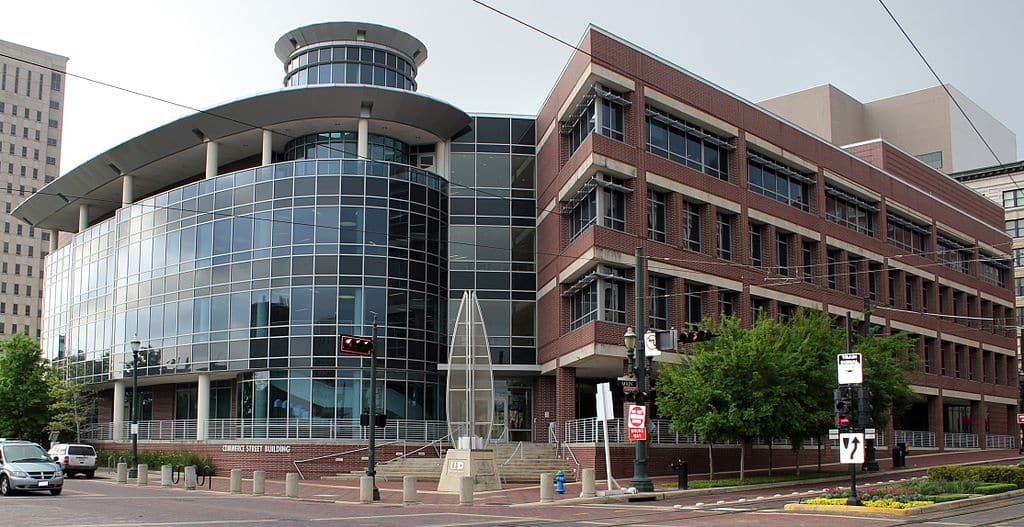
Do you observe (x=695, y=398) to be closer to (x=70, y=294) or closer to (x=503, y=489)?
(x=503, y=489)

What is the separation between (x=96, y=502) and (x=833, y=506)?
63.0 ft

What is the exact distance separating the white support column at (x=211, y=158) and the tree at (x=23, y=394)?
1718 centimetres

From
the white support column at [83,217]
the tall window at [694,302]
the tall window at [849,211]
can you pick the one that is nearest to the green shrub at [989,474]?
the tall window at [694,302]

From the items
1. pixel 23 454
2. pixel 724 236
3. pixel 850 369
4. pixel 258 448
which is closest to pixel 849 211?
pixel 724 236

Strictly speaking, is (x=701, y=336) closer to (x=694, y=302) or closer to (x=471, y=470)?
(x=471, y=470)

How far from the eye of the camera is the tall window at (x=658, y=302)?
40.5 m

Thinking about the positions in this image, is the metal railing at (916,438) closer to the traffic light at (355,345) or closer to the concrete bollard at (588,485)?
the concrete bollard at (588,485)

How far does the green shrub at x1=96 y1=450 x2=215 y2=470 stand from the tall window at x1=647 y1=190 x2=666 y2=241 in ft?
75.6

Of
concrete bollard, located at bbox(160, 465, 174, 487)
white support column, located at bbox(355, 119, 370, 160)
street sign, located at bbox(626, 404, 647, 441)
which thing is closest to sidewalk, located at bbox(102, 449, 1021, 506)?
concrete bollard, located at bbox(160, 465, 174, 487)

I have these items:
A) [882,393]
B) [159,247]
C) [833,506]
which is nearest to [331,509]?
[833,506]

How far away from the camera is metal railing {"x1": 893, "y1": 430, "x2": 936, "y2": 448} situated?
55.2m

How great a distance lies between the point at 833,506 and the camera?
22.1 m

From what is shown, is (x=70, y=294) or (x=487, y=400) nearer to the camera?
(x=487, y=400)

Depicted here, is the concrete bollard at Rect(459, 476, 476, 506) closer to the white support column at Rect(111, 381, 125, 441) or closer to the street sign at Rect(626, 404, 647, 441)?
the street sign at Rect(626, 404, 647, 441)
